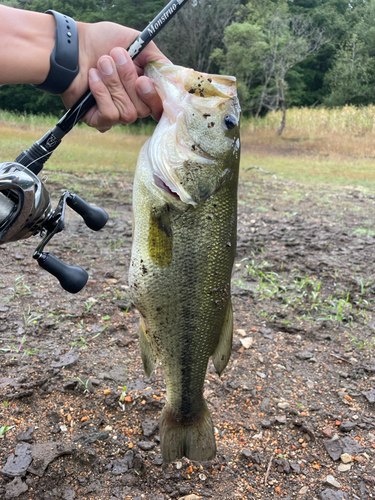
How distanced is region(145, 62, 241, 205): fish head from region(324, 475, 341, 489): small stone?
5.35 feet

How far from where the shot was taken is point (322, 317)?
354 centimetres

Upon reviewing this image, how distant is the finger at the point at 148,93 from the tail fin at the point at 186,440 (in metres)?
1.44

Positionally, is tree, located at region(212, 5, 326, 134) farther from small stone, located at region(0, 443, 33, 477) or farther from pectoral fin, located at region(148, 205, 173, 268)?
small stone, located at region(0, 443, 33, 477)

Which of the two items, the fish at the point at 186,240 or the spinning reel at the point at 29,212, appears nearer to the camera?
the spinning reel at the point at 29,212

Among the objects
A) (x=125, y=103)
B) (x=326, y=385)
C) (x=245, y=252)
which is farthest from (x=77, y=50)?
(x=245, y=252)

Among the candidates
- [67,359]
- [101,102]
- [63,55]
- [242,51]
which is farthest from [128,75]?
[242,51]

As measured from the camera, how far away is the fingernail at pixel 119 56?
1763 mm

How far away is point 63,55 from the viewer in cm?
177

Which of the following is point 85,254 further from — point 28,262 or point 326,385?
point 326,385

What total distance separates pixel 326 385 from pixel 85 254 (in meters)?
2.85

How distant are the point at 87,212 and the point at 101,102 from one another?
1.79 ft

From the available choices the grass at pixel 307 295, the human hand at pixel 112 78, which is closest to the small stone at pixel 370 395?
→ the grass at pixel 307 295

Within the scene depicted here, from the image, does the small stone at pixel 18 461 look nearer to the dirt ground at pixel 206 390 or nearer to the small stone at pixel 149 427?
the dirt ground at pixel 206 390

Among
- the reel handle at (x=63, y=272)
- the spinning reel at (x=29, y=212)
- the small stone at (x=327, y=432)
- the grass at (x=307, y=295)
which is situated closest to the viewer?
the spinning reel at (x=29, y=212)
